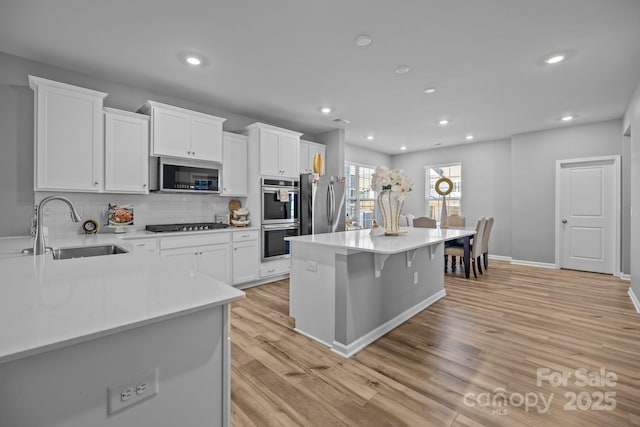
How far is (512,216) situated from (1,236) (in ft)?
25.7

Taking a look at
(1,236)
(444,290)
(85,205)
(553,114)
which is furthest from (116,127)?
(553,114)

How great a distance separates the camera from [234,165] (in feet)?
14.0

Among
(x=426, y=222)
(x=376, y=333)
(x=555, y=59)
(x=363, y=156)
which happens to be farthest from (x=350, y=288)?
(x=363, y=156)

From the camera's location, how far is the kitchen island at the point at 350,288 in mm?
2291

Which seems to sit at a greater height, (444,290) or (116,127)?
(116,127)

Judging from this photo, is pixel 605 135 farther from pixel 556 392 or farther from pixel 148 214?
pixel 148 214

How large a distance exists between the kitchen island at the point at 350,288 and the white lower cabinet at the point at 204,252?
1455mm

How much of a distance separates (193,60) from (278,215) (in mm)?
2345

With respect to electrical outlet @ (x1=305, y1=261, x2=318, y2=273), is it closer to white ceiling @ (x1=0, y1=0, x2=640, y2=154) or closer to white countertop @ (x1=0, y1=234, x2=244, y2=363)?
white countertop @ (x1=0, y1=234, x2=244, y2=363)

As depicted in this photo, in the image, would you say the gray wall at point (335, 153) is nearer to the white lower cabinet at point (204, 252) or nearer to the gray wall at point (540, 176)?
the white lower cabinet at point (204, 252)

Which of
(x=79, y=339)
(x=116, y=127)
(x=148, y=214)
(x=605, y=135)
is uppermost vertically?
(x=605, y=135)

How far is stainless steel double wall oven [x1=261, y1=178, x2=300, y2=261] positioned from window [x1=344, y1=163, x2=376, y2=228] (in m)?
2.29

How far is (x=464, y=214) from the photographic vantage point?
6.88m

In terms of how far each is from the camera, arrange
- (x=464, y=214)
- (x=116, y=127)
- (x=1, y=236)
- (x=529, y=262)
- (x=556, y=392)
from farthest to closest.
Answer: (x=464, y=214)
(x=529, y=262)
(x=116, y=127)
(x=1, y=236)
(x=556, y=392)
